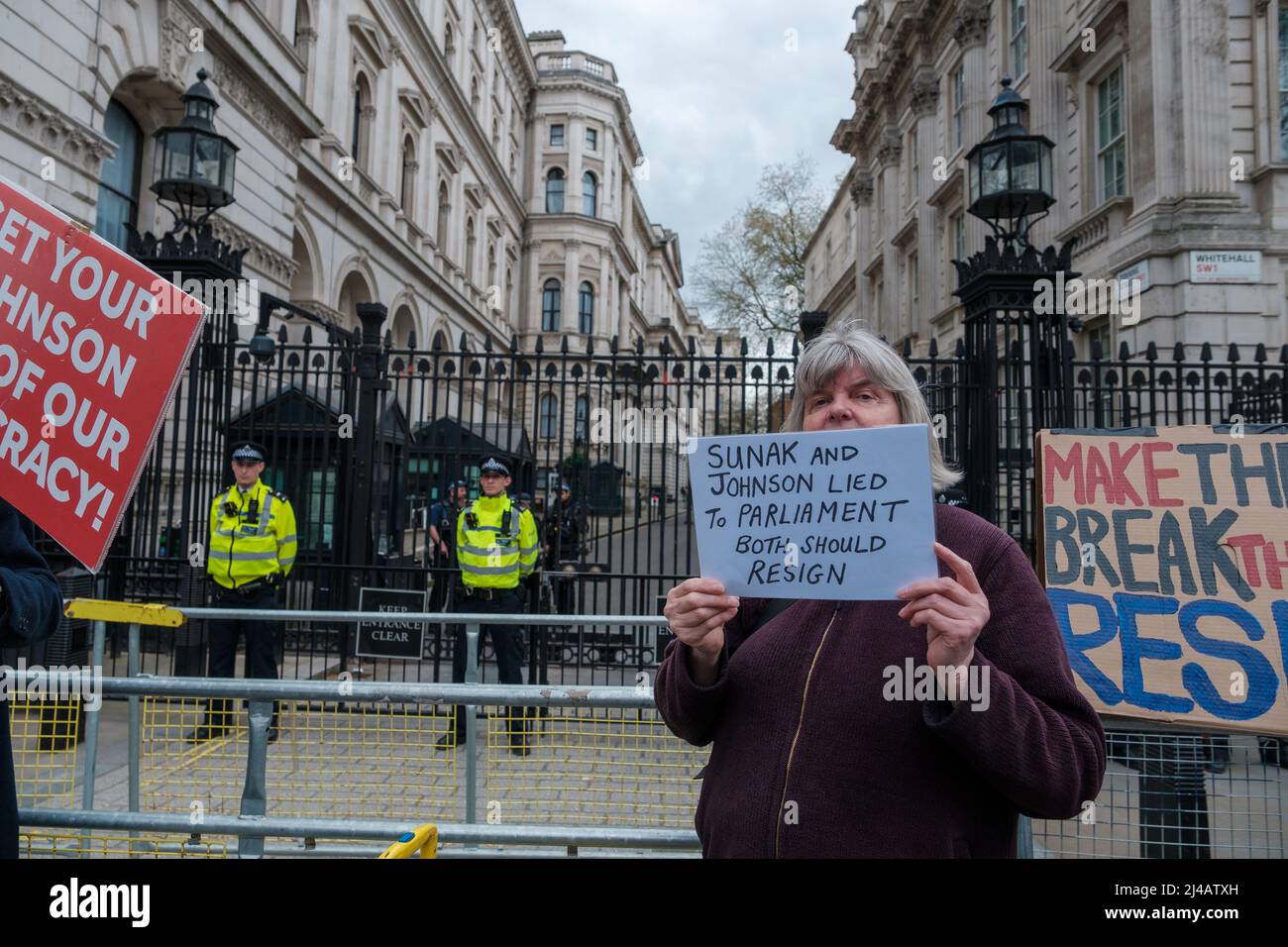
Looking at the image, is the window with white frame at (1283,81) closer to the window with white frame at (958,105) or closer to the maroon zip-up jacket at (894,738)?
the window with white frame at (958,105)

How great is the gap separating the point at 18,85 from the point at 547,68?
162ft

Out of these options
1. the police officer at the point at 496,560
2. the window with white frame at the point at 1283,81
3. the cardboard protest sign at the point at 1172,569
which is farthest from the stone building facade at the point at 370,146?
the window with white frame at the point at 1283,81

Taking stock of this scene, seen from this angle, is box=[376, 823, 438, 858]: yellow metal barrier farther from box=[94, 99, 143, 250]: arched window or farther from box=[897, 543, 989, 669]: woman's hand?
box=[94, 99, 143, 250]: arched window

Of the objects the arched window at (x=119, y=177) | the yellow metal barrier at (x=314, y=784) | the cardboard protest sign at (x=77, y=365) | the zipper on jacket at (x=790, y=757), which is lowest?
the yellow metal barrier at (x=314, y=784)

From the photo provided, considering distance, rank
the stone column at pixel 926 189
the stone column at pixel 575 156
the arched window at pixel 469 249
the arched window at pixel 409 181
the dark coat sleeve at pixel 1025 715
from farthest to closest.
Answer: the stone column at pixel 575 156 → the arched window at pixel 469 249 → the arched window at pixel 409 181 → the stone column at pixel 926 189 → the dark coat sleeve at pixel 1025 715

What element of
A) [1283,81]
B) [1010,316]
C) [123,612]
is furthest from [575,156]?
[123,612]

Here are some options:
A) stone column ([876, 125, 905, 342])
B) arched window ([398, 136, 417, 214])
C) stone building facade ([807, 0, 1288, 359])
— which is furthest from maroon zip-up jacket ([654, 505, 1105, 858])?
arched window ([398, 136, 417, 214])

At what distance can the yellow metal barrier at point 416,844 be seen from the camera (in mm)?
1600

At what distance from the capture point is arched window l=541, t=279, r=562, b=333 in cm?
5297

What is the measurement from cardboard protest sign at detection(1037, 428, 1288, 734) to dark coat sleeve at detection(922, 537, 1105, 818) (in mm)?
1731

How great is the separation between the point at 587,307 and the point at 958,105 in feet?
107

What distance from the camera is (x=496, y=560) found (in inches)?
271

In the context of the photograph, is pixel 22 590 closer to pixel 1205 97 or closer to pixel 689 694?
pixel 689 694

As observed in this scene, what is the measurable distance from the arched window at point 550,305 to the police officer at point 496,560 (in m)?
46.8
